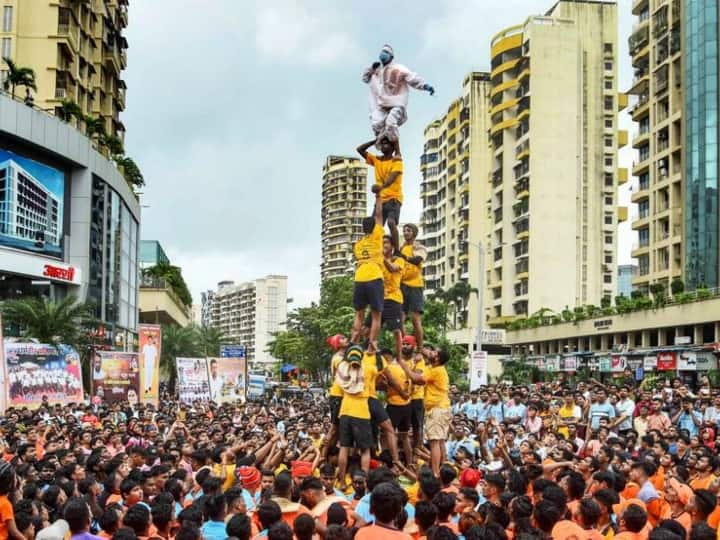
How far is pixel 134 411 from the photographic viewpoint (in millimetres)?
25078

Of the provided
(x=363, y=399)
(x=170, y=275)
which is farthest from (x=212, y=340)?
(x=363, y=399)

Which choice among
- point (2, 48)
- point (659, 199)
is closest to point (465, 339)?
point (659, 199)

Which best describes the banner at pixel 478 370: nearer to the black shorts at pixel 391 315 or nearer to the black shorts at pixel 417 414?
the black shorts at pixel 391 315

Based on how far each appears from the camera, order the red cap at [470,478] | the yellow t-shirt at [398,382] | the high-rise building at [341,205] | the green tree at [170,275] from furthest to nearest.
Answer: the high-rise building at [341,205] → the green tree at [170,275] → the yellow t-shirt at [398,382] → the red cap at [470,478]

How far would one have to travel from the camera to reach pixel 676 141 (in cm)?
5541

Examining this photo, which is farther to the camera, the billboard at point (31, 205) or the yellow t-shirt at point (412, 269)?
the billboard at point (31, 205)

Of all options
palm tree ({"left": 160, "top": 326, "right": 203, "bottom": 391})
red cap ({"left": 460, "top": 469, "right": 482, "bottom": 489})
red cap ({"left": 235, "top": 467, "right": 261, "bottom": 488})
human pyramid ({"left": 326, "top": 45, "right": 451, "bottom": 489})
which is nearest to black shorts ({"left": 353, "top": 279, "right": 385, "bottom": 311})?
human pyramid ({"left": 326, "top": 45, "right": 451, "bottom": 489})

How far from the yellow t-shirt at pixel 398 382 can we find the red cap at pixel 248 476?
328 cm

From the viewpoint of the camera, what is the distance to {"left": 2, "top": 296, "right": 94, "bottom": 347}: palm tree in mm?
33781

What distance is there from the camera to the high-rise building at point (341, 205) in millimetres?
126375

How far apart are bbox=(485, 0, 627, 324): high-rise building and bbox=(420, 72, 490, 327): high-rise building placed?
21.2ft

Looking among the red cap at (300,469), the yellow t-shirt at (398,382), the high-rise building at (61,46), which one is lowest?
the red cap at (300,469)

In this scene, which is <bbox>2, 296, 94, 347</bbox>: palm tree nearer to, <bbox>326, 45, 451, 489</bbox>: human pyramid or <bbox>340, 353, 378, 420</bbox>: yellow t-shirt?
<bbox>326, 45, 451, 489</bbox>: human pyramid

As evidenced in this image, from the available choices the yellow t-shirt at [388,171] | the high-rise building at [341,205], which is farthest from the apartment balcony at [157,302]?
the yellow t-shirt at [388,171]
